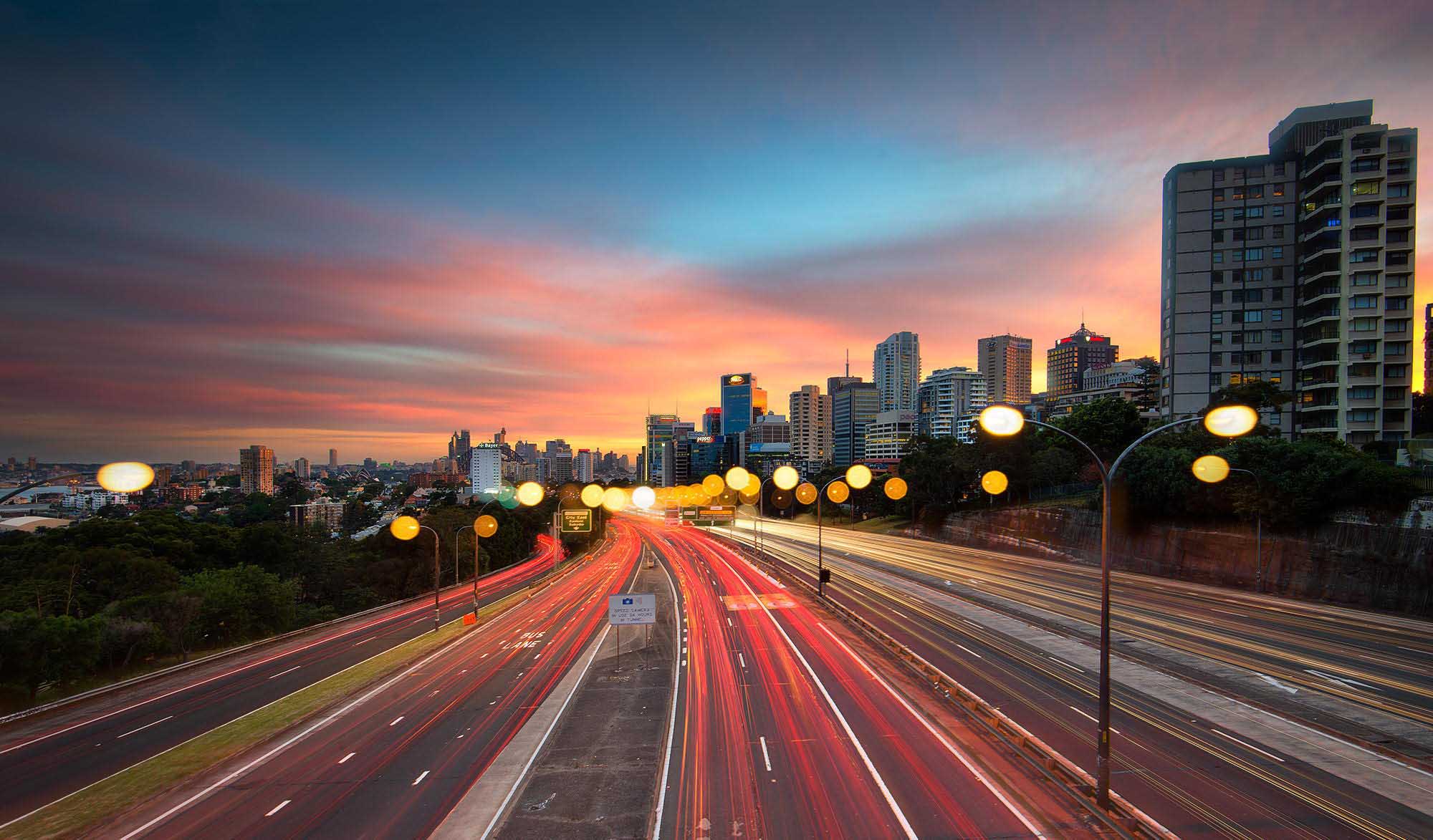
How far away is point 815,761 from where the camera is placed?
2025cm

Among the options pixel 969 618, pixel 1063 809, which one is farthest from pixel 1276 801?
pixel 969 618

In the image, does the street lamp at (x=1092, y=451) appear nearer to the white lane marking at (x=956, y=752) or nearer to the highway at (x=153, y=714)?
the white lane marking at (x=956, y=752)

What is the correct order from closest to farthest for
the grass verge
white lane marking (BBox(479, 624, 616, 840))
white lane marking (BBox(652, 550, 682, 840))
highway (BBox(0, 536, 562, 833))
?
white lane marking (BBox(652, 550, 682, 840))
white lane marking (BBox(479, 624, 616, 840))
the grass verge
highway (BBox(0, 536, 562, 833))

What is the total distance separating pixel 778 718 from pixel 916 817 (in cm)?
813

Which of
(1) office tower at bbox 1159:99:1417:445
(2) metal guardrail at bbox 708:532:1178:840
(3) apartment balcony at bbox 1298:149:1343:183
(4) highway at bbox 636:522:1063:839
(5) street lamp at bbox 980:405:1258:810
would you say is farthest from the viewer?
(3) apartment balcony at bbox 1298:149:1343:183

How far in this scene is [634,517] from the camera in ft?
650

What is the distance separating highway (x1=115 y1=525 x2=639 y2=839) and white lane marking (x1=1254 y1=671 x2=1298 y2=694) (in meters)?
29.7

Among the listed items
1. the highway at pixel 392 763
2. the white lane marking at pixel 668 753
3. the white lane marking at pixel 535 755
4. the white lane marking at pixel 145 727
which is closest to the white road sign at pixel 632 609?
the white lane marking at pixel 668 753

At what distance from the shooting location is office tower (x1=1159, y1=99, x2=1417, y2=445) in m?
64.6

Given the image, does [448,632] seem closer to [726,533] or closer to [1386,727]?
[1386,727]

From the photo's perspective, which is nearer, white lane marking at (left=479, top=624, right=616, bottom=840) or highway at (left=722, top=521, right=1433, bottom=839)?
highway at (left=722, top=521, right=1433, bottom=839)

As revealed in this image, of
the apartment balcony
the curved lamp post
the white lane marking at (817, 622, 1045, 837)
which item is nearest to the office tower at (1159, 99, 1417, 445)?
the apartment balcony

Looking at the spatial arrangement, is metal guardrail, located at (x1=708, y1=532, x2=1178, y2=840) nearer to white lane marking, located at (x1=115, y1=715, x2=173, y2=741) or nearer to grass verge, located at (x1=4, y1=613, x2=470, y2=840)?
grass verge, located at (x1=4, y1=613, x2=470, y2=840)

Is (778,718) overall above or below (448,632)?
above
